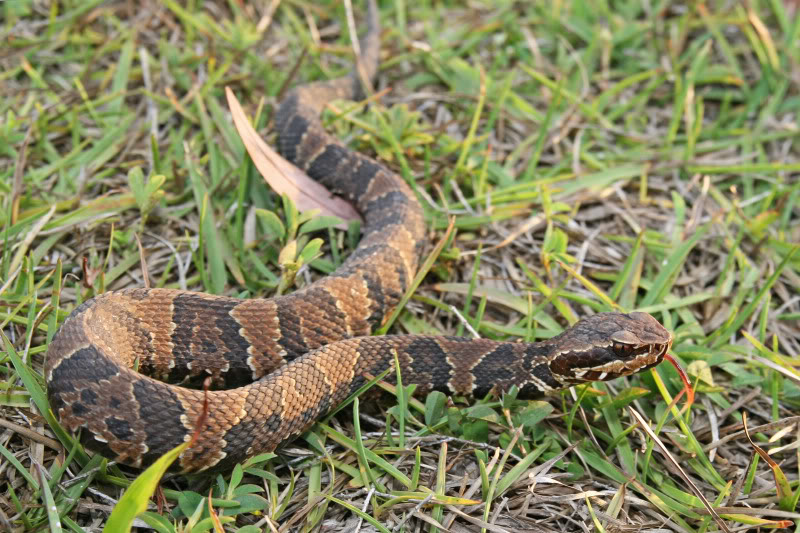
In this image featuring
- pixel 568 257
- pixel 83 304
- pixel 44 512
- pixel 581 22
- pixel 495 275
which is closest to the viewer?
pixel 44 512

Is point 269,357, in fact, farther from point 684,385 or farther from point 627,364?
point 684,385

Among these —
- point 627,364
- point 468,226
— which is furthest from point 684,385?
point 468,226

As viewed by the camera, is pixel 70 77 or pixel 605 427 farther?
pixel 70 77

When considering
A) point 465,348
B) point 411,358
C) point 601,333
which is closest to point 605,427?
point 601,333

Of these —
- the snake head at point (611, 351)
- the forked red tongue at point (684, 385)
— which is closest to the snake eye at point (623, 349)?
the snake head at point (611, 351)

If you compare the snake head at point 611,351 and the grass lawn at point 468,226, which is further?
the snake head at point 611,351

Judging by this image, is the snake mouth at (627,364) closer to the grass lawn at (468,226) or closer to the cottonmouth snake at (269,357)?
the cottonmouth snake at (269,357)

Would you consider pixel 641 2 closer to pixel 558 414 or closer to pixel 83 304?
pixel 558 414
